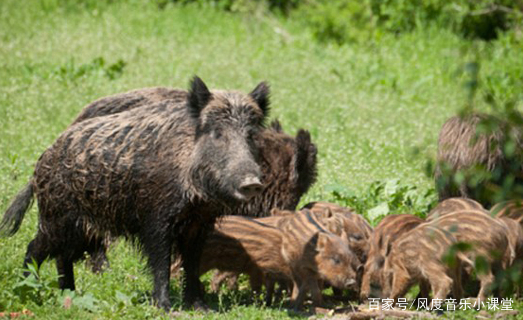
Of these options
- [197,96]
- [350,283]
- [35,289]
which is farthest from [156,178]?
[350,283]

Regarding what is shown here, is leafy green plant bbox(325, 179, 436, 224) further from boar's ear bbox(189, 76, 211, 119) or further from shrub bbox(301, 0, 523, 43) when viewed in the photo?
shrub bbox(301, 0, 523, 43)

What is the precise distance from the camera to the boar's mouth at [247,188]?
5494 mm

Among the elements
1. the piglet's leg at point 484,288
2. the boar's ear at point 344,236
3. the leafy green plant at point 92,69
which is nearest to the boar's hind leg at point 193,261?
the boar's ear at point 344,236

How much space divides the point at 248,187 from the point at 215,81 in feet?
Result: 26.3

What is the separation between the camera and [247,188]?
18.1 feet

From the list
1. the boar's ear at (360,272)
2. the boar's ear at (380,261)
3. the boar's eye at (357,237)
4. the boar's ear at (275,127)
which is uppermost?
the boar's ear at (275,127)

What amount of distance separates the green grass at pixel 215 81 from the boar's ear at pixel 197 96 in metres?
1.33

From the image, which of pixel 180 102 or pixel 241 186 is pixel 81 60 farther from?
pixel 241 186

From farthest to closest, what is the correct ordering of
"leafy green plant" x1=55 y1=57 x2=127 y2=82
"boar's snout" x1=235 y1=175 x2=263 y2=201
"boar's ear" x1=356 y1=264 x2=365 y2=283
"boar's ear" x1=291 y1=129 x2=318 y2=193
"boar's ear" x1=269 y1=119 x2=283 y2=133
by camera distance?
"leafy green plant" x1=55 y1=57 x2=127 y2=82 → "boar's ear" x1=269 y1=119 x2=283 y2=133 → "boar's ear" x1=291 y1=129 x2=318 y2=193 → "boar's ear" x1=356 y1=264 x2=365 y2=283 → "boar's snout" x1=235 y1=175 x2=263 y2=201

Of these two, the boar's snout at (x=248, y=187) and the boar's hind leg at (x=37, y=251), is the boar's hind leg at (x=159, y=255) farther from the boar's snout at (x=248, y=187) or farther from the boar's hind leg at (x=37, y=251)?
the boar's hind leg at (x=37, y=251)

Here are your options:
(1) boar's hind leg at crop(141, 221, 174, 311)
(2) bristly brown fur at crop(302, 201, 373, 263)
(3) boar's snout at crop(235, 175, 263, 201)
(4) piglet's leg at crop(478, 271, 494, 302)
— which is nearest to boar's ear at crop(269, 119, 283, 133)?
(2) bristly brown fur at crop(302, 201, 373, 263)

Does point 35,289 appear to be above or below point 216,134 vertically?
below

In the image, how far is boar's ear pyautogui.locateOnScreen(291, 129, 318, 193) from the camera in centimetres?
764

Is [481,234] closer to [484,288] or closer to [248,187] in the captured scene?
[484,288]
